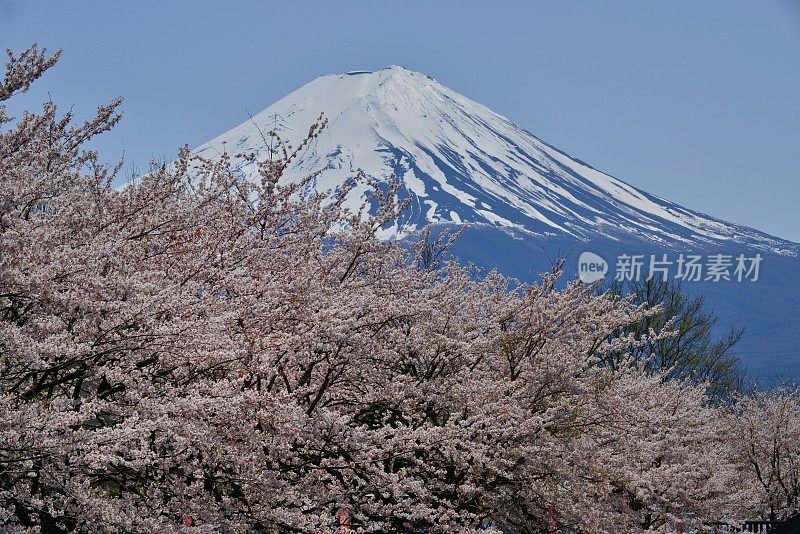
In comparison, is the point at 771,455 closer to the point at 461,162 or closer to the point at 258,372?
the point at 258,372

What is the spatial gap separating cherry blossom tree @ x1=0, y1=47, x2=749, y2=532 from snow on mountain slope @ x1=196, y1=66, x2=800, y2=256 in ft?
374

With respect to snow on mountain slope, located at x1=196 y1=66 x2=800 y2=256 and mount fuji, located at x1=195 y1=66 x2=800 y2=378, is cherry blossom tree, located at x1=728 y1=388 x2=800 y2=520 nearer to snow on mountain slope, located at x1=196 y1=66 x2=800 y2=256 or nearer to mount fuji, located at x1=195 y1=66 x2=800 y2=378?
mount fuji, located at x1=195 y1=66 x2=800 y2=378

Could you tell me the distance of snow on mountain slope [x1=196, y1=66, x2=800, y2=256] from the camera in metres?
134

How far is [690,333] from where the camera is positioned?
3775 centimetres

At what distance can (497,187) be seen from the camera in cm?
15125

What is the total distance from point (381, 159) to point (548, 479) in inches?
4935

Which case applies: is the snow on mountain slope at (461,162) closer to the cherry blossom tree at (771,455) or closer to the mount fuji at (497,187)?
the mount fuji at (497,187)

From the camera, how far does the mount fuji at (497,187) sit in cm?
13475

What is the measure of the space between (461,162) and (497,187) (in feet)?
35.6

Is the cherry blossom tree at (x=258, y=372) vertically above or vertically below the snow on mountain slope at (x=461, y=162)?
below

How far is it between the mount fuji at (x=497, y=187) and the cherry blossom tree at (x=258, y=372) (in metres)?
112

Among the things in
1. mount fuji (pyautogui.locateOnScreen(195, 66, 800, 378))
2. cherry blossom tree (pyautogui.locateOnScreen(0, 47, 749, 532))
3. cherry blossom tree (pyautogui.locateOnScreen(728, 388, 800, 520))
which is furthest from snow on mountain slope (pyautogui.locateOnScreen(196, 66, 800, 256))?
cherry blossom tree (pyautogui.locateOnScreen(0, 47, 749, 532))

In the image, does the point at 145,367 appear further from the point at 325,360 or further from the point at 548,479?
the point at 548,479

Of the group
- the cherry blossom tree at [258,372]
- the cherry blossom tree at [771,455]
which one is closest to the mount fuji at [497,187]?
the cherry blossom tree at [771,455]
